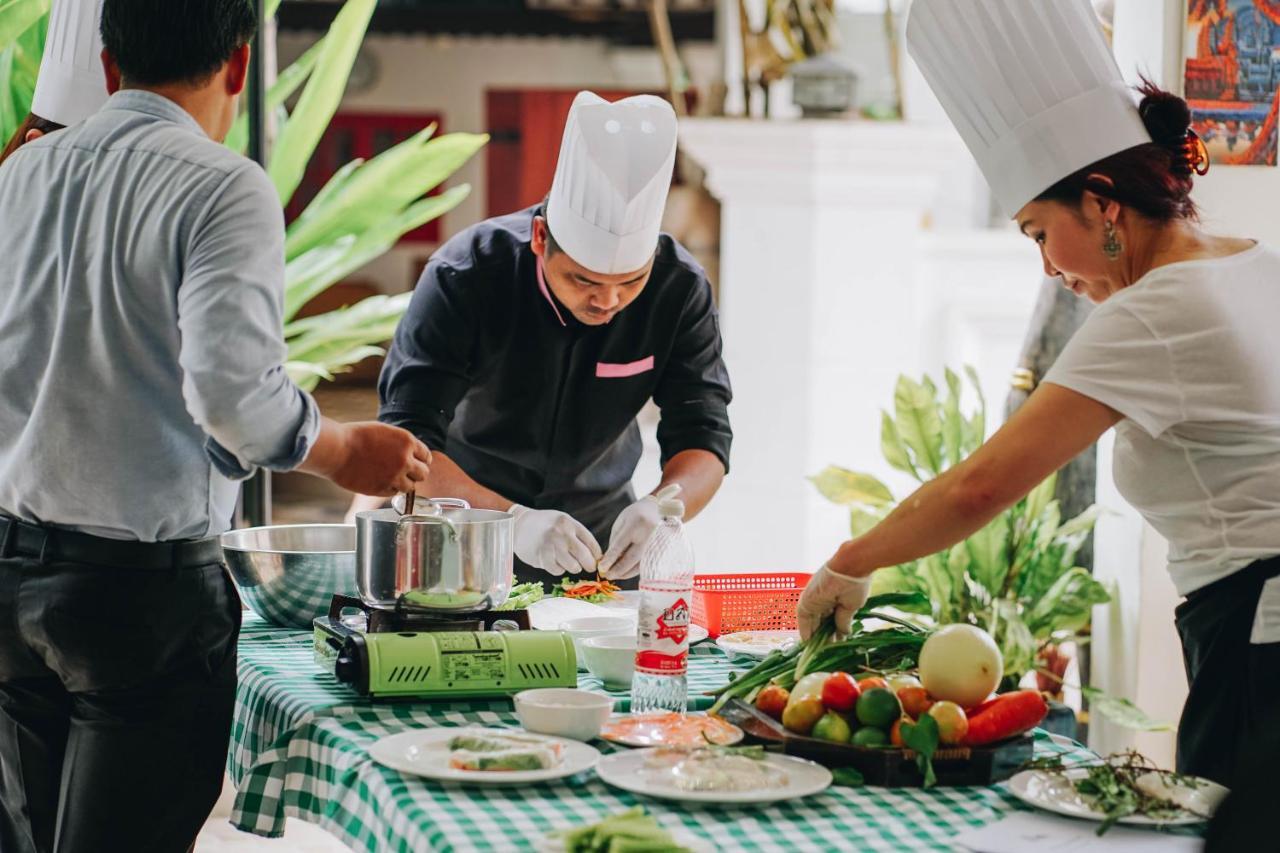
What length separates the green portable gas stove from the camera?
A: 6.24 ft

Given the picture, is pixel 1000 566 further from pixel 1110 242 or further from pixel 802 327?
pixel 802 327

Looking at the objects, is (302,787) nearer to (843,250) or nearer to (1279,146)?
(1279,146)

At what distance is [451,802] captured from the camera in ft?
5.06

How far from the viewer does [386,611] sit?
6.72 feet

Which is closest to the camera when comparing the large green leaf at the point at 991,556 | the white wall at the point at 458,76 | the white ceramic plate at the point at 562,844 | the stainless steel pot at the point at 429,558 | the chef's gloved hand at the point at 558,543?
the white ceramic plate at the point at 562,844

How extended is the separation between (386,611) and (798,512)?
4.44 metres

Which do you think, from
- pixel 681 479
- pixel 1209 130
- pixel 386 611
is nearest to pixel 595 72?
pixel 1209 130

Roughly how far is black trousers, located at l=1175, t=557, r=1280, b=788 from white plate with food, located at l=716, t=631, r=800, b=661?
57cm

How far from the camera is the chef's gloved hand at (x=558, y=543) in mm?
2592

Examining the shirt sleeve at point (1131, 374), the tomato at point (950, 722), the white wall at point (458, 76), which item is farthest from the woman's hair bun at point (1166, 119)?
the white wall at point (458, 76)

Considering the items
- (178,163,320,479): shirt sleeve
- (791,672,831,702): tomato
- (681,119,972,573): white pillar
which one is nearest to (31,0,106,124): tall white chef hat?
(178,163,320,479): shirt sleeve

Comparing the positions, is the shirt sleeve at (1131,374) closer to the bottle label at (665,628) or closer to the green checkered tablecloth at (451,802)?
the green checkered tablecloth at (451,802)

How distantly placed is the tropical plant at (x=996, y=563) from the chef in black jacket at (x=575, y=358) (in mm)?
1141

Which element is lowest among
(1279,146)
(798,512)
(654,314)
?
(798,512)
